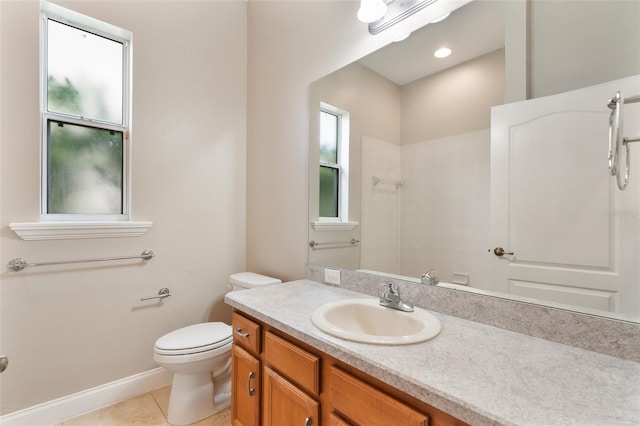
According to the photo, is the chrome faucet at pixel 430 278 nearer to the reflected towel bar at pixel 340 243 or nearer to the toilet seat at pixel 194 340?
the reflected towel bar at pixel 340 243

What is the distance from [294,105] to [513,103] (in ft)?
4.48

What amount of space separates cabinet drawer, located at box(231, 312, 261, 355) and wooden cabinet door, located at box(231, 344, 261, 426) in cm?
4

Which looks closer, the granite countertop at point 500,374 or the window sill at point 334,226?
the granite countertop at point 500,374

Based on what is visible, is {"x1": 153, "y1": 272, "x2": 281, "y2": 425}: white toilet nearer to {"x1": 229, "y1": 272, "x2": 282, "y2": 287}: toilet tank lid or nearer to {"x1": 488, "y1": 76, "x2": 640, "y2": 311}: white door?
{"x1": 229, "y1": 272, "x2": 282, "y2": 287}: toilet tank lid

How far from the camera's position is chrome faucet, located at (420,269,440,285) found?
1248 mm

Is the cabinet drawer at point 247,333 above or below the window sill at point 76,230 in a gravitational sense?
below

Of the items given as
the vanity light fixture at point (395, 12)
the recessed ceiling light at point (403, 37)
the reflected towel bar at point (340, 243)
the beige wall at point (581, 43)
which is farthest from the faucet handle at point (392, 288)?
the vanity light fixture at point (395, 12)

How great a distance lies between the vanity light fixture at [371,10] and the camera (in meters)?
1.43

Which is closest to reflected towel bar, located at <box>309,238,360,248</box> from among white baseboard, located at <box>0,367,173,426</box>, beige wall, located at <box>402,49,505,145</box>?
beige wall, located at <box>402,49,505,145</box>

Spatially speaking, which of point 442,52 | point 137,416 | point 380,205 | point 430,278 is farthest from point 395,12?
point 137,416

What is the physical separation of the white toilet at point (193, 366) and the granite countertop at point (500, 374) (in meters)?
0.90

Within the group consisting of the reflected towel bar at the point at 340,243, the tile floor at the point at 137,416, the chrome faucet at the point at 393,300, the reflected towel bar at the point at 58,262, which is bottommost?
the tile floor at the point at 137,416

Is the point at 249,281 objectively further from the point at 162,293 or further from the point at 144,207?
the point at 144,207

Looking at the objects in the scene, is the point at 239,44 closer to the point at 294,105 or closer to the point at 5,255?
the point at 294,105
